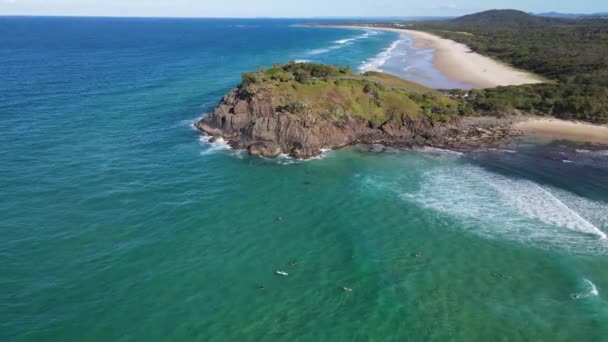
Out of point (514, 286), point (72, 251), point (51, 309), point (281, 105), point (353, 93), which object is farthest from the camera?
point (353, 93)

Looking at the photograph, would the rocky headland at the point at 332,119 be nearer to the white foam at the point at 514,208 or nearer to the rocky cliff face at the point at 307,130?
the rocky cliff face at the point at 307,130

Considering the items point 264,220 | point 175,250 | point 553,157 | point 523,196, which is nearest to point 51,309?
point 175,250

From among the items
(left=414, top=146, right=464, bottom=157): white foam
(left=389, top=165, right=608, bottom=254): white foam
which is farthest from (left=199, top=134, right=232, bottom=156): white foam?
(left=414, top=146, right=464, bottom=157): white foam

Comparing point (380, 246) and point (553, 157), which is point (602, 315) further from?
point (553, 157)

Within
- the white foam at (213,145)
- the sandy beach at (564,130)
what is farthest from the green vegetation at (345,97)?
the sandy beach at (564,130)

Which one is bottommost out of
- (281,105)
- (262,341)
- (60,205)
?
(262,341)

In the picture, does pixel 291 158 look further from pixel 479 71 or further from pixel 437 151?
pixel 479 71
